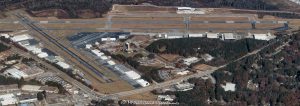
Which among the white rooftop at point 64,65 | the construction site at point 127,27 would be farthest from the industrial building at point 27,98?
the construction site at point 127,27

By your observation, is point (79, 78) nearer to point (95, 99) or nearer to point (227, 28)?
point (95, 99)

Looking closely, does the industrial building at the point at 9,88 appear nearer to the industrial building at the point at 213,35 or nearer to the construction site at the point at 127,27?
the construction site at the point at 127,27

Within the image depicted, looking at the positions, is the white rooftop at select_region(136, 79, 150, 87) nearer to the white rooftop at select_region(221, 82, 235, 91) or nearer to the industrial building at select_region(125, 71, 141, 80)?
the industrial building at select_region(125, 71, 141, 80)

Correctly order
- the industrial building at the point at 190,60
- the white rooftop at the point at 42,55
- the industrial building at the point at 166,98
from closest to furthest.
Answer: the industrial building at the point at 166,98, the industrial building at the point at 190,60, the white rooftop at the point at 42,55

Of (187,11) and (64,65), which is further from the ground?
(187,11)

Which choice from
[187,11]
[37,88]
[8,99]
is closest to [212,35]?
[187,11]

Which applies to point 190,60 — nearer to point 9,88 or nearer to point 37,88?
point 37,88
